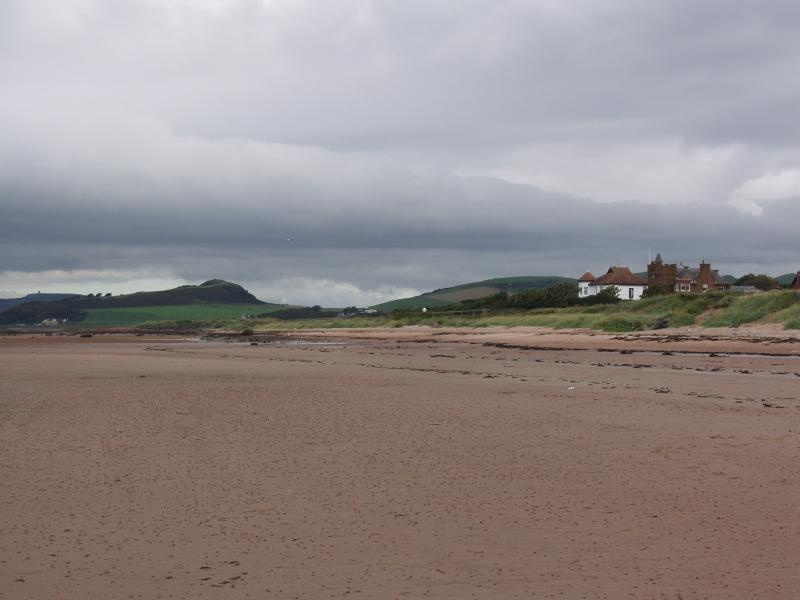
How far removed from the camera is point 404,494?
7621 millimetres

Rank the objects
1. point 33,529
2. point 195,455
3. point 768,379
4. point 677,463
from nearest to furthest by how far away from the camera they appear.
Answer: point 33,529, point 677,463, point 195,455, point 768,379

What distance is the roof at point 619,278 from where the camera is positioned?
352 feet

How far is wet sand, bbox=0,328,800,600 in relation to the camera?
17.8 ft

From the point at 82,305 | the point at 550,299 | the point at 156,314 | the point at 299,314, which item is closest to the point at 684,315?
the point at 550,299

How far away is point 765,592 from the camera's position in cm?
506

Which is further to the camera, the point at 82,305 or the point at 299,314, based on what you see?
the point at 82,305

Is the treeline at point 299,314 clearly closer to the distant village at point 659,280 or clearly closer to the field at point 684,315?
the distant village at point 659,280

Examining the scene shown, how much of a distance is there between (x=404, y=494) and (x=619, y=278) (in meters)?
105

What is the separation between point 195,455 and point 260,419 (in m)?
3.13

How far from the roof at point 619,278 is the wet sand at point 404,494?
9318cm

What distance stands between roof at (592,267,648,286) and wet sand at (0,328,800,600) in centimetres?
9318

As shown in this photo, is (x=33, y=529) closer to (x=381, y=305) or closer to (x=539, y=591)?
(x=539, y=591)

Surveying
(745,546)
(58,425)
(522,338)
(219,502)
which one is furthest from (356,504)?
(522,338)

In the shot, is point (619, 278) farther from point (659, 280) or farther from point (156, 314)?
point (156, 314)
